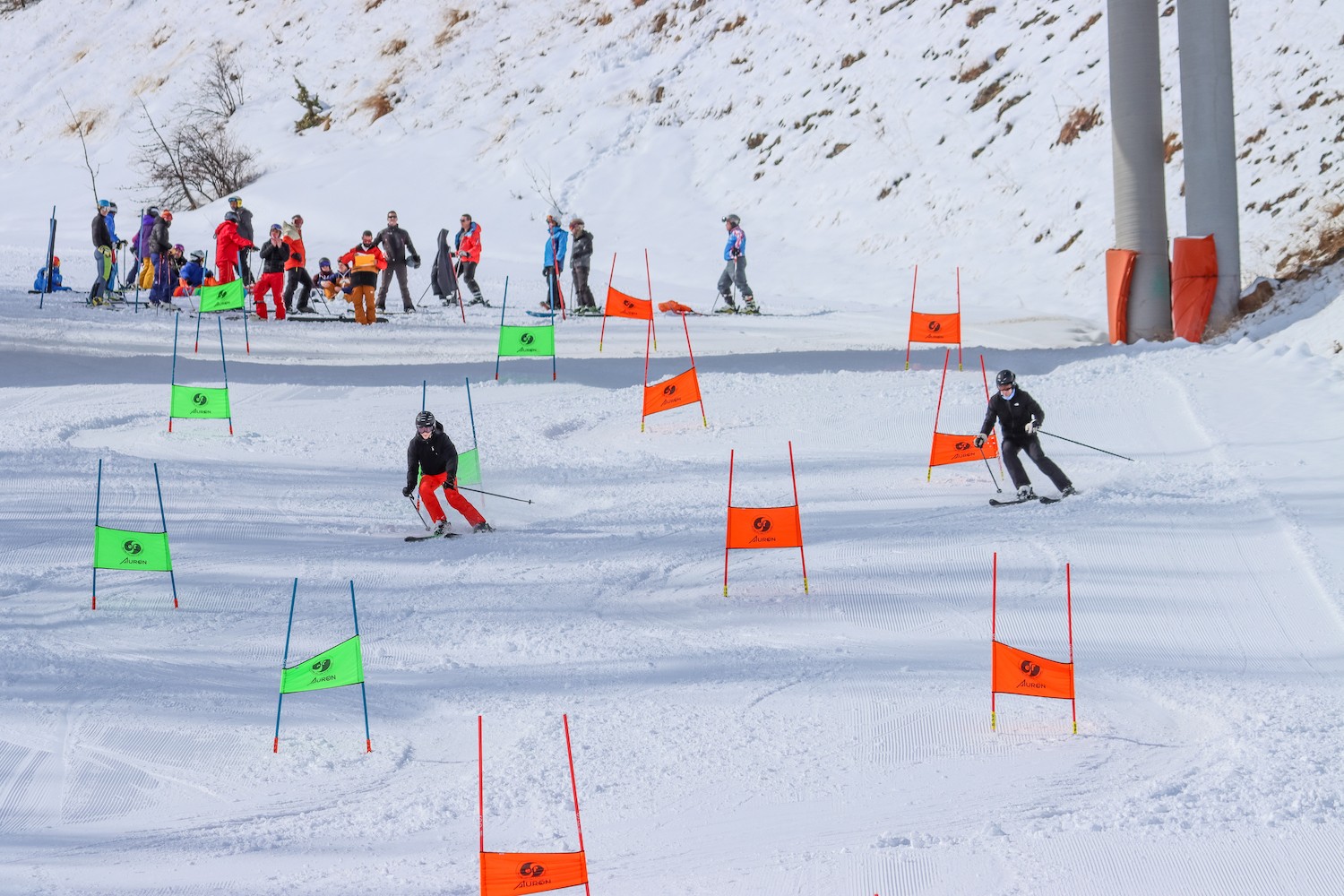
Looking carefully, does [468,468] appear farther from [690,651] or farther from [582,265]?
[582,265]

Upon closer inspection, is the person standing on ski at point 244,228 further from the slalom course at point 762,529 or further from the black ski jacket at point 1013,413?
the slalom course at point 762,529

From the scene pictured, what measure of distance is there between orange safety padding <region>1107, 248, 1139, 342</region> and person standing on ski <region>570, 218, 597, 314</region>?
22.7 feet

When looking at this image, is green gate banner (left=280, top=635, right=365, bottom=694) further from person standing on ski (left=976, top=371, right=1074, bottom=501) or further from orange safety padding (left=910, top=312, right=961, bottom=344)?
orange safety padding (left=910, top=312, right=961, bottom=344)

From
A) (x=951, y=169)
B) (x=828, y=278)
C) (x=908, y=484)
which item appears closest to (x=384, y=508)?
(x=908, y=484)

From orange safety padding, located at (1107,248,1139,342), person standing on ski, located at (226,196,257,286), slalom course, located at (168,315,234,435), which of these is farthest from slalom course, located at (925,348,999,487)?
person standing on ski, located at (226,196,257,286)

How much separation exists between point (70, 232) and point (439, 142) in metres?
9.29

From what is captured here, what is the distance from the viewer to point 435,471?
11.5m

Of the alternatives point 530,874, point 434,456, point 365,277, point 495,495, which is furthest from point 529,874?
point 365,277

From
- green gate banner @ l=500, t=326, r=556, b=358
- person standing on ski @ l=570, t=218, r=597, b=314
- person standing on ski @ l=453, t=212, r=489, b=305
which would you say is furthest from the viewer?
person standing on ski @ l=453, t=212, r=489, b=305

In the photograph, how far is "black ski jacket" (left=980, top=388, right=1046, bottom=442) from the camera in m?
11.5

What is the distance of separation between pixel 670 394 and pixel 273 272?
8.41 m

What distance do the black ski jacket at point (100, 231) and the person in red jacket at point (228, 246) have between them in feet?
5.52

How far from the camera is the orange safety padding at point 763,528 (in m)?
9.50

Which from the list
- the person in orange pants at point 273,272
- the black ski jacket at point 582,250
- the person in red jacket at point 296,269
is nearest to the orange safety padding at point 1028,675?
the black ski jacket at point 582,250
